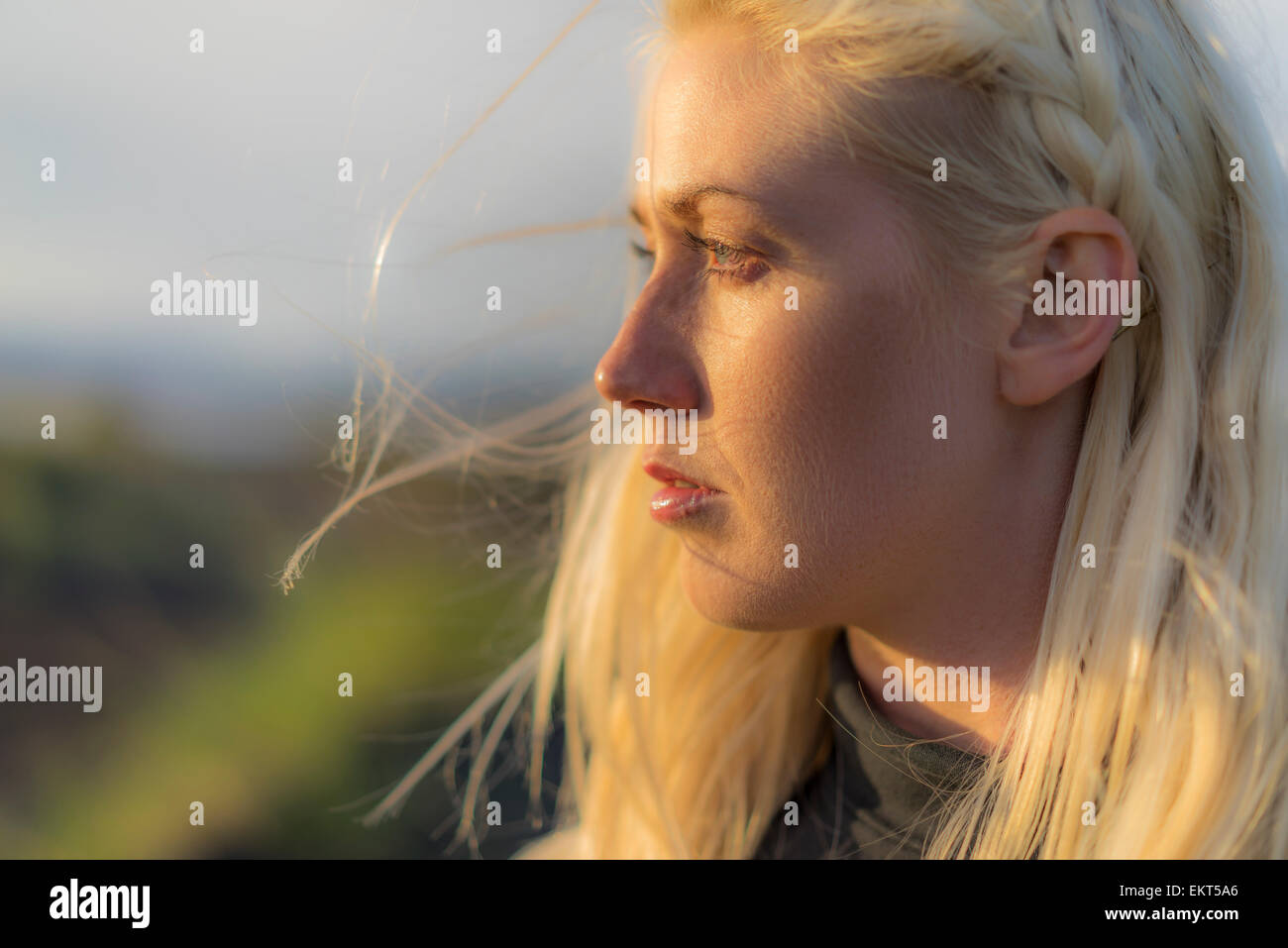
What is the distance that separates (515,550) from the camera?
3309mm

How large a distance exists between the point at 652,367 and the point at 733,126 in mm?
452

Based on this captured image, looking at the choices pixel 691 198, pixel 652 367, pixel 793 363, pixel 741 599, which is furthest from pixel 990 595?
pixel 691 198

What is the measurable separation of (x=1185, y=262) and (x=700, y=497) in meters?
0.98

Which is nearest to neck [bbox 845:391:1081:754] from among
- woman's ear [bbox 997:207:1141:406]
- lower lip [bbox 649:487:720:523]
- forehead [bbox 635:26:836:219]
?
woman's ear [bbox 997:207:1141:406]

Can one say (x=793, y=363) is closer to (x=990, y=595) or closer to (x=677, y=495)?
(x=677, y=495)

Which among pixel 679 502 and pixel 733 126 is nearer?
pixel 733 126

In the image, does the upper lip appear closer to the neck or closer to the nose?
the nose

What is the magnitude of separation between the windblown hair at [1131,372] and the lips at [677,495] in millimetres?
604

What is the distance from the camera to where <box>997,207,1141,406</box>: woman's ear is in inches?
65.1

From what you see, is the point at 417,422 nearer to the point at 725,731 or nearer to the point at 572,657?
the point at 572,657

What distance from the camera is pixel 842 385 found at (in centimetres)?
169

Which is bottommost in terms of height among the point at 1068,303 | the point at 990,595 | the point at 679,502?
the point at 990,595

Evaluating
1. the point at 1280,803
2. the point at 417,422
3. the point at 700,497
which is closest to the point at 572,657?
the point at 417,422
